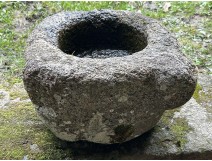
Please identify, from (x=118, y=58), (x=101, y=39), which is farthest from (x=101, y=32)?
(x=118, y=58)

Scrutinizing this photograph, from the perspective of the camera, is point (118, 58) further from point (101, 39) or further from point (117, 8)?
point (117, 8)

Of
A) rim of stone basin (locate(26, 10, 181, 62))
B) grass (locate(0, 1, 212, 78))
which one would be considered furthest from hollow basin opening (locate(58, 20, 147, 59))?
grass (locate(0, 1, 212, 78))

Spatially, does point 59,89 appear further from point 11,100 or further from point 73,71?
point 11,100

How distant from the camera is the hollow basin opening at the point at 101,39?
3043 millimetres

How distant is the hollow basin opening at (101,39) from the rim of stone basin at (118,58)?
1.2 inches

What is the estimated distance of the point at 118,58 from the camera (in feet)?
8.26

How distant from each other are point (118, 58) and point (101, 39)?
0.75 meters

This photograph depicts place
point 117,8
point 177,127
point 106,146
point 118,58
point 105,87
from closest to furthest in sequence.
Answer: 1. point 105,87
2. point 118,58
3. point 106,146
4. point 177,127
5. point 117,8

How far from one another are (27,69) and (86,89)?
403 mm

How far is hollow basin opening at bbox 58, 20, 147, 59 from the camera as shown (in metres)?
3.04

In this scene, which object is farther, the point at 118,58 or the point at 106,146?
the point at 106,146

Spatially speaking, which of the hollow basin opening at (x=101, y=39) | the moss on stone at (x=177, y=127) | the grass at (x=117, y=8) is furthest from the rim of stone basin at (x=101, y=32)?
the grass at (x=117, y=8)

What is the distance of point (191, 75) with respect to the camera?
2490mm

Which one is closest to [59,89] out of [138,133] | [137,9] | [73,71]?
[73,71]
